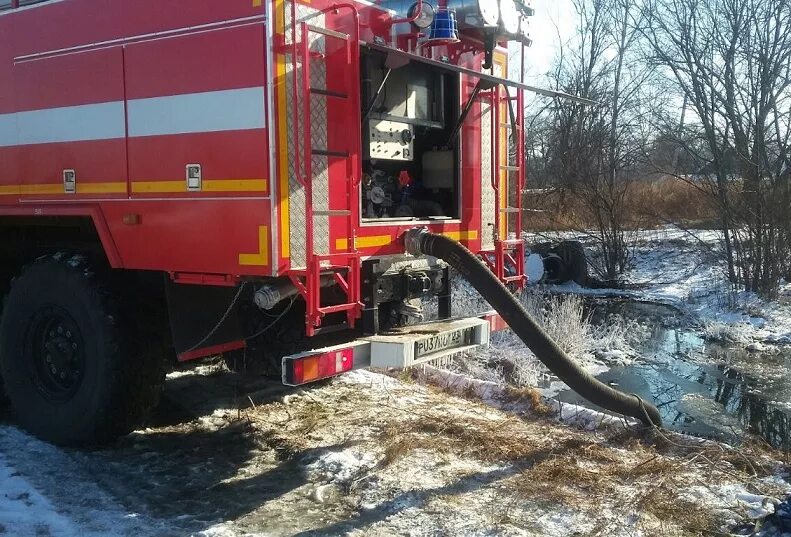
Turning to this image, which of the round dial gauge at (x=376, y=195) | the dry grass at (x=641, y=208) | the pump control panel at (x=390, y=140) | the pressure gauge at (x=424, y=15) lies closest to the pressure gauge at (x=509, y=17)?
the pressure gauge at (x=424, y=15)

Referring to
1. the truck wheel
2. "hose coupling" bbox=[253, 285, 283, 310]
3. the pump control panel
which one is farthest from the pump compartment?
the truck wheel

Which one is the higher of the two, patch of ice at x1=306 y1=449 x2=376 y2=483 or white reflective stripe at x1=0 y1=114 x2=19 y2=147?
white reflective stripe at x1=0 y1=114 x2=19 y2=147

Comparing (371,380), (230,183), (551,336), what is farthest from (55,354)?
(551,336)

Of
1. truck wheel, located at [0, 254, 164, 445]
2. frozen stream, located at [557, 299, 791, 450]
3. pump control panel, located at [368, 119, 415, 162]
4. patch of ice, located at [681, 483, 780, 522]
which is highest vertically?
pump control panel, located at [368, 119, 415, 162]

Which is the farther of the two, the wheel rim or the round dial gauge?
the round dial gauge

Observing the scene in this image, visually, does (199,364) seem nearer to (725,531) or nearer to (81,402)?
(81,402)

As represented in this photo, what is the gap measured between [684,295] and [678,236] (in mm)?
5186

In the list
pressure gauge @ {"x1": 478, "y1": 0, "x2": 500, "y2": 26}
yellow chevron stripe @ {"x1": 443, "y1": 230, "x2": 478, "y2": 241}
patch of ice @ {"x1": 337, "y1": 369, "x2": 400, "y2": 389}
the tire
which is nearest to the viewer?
pressure gauge @ {"x1": 478, "y1": 0, "x2": 500, "y2": 26}

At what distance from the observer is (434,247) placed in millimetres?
5219

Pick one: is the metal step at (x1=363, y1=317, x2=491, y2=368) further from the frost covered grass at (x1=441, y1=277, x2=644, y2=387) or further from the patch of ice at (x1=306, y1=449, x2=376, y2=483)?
the frost covered grass at (x1=441, y1=277, x2=644, y2=387)

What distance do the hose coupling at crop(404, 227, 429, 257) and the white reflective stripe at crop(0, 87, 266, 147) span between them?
1480mm

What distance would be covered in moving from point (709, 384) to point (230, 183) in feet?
22.1

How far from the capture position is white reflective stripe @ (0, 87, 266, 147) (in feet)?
14.3

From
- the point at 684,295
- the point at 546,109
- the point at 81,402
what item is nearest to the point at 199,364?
the point at 81,402
